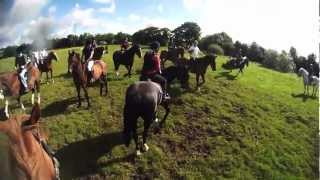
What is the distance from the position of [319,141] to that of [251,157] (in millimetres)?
3604

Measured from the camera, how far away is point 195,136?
1505cm

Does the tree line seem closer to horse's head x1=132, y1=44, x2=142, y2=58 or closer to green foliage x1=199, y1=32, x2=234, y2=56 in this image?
green foliage x1=199, y1=32, x2=234, y2=56

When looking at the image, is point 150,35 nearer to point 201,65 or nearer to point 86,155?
point 201,65

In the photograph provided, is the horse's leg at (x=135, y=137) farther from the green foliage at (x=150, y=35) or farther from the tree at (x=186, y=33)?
the tree at (x=186, y=33)

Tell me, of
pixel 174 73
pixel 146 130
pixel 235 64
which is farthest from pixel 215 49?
pixel 146 130

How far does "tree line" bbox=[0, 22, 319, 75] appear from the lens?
22312 mm

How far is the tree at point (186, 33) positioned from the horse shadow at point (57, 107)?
33.6 ft

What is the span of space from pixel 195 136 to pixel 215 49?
68.8ft

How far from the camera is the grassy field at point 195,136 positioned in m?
12.9

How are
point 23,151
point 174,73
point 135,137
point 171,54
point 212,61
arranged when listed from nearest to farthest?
point 23,151 → point 135,137 → point 174,73 → point 212,61 → point 171,54

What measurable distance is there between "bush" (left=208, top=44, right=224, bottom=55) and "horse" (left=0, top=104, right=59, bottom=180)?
3057 cm

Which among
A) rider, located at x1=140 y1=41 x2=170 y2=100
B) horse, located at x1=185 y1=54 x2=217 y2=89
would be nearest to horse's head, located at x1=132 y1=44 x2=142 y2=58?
horse, located at x1=185 y1=54 x2=217 y2=89

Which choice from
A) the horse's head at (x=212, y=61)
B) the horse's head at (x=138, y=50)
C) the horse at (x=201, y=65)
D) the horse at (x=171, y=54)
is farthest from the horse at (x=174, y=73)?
the horse at (x=171, y=54)

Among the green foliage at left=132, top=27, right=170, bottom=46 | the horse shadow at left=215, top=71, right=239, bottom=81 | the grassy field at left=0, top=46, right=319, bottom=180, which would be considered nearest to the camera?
the grassy field at left=0, top=46, right=319, bottom=180
